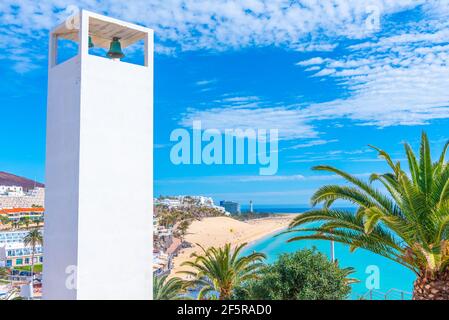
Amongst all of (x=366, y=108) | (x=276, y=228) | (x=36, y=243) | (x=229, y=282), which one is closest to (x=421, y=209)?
(x=229, y=282)

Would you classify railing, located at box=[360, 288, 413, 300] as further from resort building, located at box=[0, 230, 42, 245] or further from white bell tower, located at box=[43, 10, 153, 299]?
resort building, located at box=[0, 230, 42, 245]

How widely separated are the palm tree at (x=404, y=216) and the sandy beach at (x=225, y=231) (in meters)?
56.3

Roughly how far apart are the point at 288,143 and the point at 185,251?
27.2 meters

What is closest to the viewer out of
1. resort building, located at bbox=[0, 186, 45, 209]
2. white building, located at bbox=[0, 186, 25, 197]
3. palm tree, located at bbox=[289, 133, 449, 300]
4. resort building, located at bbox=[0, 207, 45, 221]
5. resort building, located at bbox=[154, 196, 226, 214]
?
palm tree, located at bbox=[289, 133, 449, 300]

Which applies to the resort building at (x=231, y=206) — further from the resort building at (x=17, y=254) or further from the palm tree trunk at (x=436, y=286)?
the palm tree trunk at (x=436, y=286)

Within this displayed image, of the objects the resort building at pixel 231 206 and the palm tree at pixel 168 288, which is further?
the resort building at pixel 231 206

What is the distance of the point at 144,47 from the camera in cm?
813

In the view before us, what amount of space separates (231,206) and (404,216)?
78.4 m

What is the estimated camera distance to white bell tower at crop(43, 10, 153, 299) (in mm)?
6906

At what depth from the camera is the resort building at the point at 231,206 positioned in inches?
3289

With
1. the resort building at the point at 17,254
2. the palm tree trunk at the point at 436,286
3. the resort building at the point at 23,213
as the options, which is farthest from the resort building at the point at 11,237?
the palm tree trunk at the point at 436,286

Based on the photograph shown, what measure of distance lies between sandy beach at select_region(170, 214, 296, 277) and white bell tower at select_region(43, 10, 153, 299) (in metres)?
56.6

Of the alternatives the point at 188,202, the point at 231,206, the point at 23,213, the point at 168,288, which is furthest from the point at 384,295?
the point at 231,206

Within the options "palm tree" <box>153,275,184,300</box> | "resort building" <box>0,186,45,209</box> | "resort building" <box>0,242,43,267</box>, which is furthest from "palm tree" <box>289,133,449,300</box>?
"resort building" <box>0,186,45,209</box>
